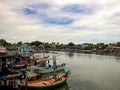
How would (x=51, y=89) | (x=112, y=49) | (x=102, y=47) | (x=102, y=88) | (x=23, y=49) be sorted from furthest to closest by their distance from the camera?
1. (x=102, y=47)
2. (x=112, y=49)
3. (x=23, y=49)
4. (x=102, y=88)
5. (x=51, y=89)

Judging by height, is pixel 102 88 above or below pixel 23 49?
below

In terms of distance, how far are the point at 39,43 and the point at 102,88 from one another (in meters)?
159

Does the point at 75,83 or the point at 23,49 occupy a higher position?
the point at 23,49

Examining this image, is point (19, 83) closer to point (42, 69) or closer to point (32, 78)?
point (32, 78)

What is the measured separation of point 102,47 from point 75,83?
127911 millimetres

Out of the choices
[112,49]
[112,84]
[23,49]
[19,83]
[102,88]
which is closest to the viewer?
[19,83]

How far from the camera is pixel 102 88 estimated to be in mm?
31016

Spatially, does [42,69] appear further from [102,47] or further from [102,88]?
[102,47]

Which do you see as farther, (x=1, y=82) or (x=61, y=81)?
(x=61, y=81)

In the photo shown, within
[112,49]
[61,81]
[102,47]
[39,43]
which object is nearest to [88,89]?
[61,81]

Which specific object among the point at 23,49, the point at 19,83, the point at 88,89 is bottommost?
the point at 88,89

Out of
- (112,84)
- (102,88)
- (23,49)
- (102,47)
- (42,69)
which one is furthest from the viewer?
(102,47)

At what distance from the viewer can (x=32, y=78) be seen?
3262cm

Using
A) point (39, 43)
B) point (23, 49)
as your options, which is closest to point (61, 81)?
point (23, 49)
